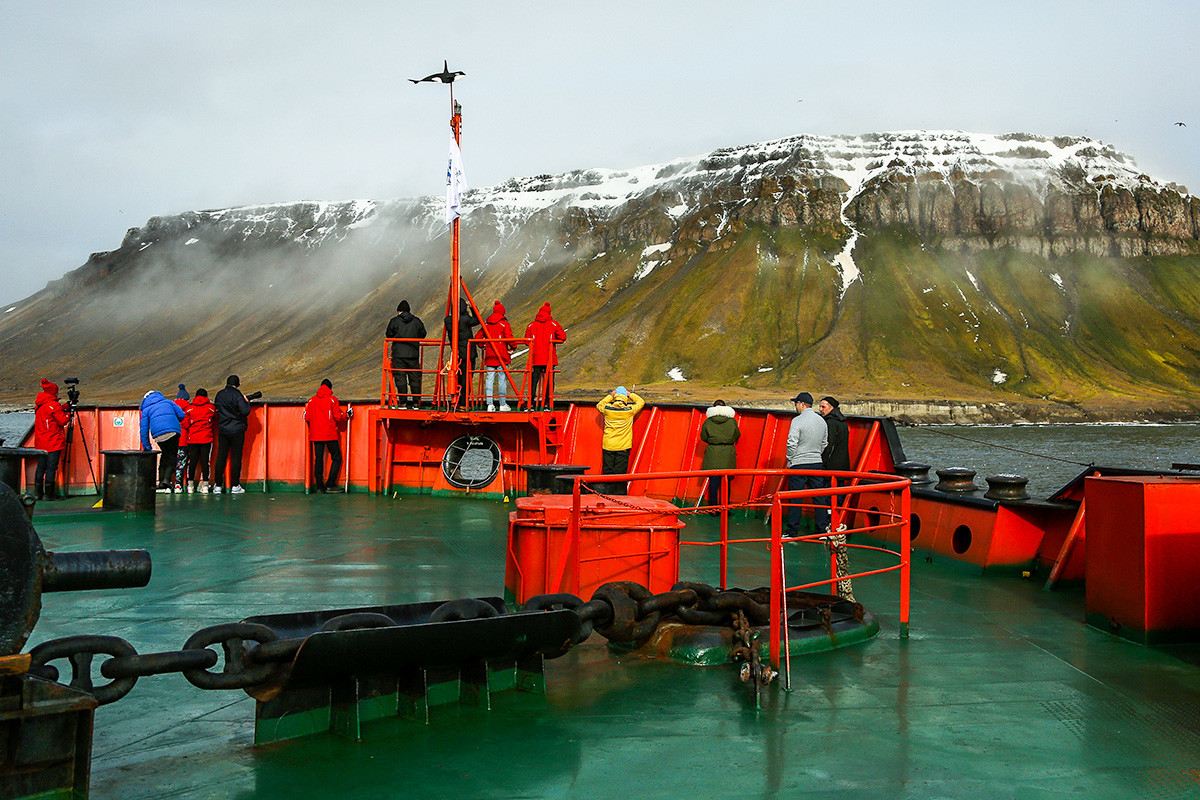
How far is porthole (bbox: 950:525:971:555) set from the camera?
31.4ft

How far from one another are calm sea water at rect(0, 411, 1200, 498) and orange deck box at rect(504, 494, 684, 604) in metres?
29.5

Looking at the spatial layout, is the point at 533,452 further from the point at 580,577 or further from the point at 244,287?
the point at 244,287

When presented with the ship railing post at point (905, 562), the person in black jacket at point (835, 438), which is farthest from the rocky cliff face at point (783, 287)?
the ship railing post at point (905, 562)

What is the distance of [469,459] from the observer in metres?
15.9

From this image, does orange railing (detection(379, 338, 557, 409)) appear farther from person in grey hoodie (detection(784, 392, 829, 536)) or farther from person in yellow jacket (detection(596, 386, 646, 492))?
person in grey hoodie (detection(784, 392, 829, 536))

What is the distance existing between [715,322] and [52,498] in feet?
358

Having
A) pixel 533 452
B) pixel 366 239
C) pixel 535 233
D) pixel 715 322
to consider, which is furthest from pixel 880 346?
pixel 366 239

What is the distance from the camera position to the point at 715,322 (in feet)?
396

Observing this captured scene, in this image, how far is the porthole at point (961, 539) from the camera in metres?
9.58

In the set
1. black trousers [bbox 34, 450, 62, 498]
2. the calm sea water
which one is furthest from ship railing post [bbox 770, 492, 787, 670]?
the calm sea water

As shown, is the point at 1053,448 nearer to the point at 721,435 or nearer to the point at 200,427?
the point at 721,435

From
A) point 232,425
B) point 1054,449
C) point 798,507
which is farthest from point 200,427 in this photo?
point 1054,449

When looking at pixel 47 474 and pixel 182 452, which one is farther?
pixel 182 452

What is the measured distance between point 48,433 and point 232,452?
9.15 feet
